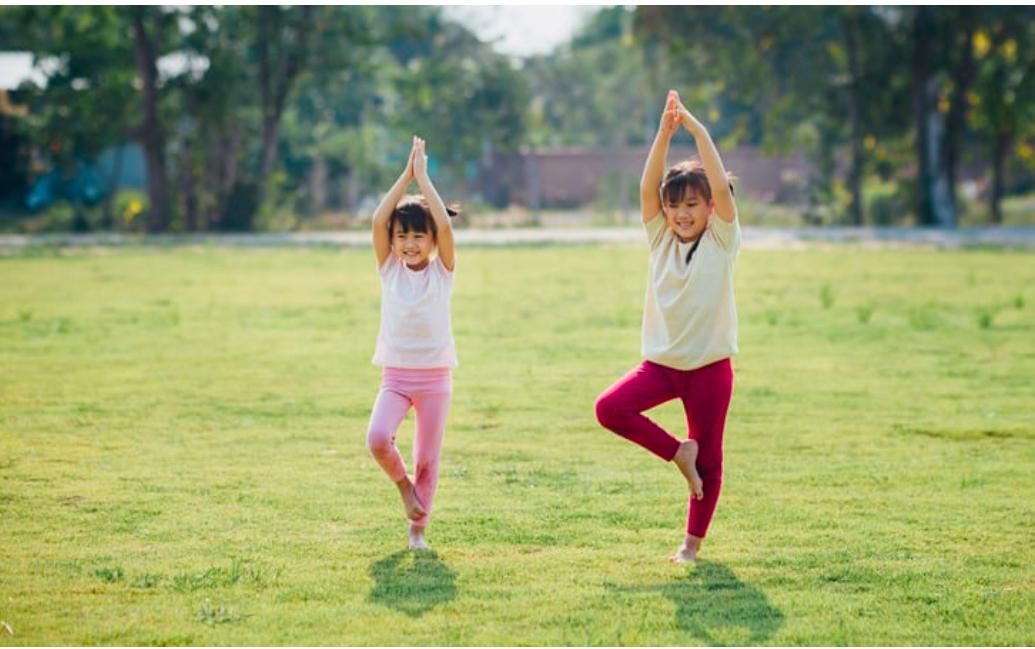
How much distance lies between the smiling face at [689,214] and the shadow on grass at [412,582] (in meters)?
1.56

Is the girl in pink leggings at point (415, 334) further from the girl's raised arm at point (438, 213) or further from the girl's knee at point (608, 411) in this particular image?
the girl's knee at point (608, 411)

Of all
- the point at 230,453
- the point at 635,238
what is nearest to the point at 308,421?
the point at 230,453

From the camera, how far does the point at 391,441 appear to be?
22.0ft

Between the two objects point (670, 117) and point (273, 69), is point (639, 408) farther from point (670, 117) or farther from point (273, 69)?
point (273, 69)

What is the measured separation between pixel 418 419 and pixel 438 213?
0.84m

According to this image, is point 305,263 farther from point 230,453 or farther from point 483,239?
point 230,453

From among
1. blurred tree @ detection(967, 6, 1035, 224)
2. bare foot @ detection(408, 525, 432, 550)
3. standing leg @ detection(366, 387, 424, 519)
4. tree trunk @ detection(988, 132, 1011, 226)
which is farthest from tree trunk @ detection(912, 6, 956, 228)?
bare foot @ detection(408, 525, 432, 550)

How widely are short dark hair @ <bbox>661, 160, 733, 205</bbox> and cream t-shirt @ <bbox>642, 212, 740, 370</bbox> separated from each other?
0.13 metres

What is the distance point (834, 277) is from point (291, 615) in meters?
16.6

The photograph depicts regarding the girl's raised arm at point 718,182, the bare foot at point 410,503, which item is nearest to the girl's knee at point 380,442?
the bare foot at point 410,503

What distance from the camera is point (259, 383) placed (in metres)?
11.9

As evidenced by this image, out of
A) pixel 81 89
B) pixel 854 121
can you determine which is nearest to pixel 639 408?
pixel 81 89

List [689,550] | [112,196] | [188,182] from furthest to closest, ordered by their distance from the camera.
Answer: [112,196], [188,182], [689,550]

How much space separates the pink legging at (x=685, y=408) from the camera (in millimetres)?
6516
